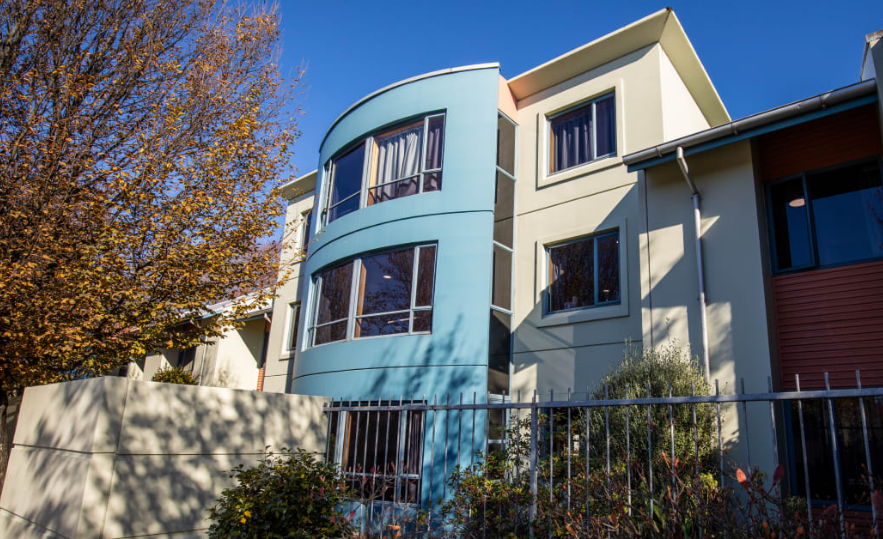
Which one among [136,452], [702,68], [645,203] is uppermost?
[702,68]

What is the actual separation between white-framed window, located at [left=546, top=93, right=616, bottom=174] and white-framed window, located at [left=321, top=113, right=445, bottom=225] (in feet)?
7.62

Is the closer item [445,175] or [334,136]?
[445,175]

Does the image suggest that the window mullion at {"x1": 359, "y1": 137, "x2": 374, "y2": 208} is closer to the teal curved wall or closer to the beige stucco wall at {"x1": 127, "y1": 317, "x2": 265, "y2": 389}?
the teal curved wall

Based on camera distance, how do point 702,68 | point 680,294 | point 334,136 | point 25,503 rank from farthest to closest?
point 334,136, point 702,68, point 680,294, point 25,503

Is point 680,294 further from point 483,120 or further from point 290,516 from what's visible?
point 290,516

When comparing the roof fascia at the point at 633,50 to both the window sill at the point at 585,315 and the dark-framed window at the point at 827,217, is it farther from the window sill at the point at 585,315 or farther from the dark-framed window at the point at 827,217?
the window sill at the point at 585,315

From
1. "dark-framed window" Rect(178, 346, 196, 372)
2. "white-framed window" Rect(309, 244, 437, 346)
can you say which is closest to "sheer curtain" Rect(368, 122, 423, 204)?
"white-framed window" Rect(309, 244, 437, 346)

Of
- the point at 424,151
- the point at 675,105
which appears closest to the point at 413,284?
the point at 424,151

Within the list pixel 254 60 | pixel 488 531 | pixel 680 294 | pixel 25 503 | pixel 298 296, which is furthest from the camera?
pixel 298 296

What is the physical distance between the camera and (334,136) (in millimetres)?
14984

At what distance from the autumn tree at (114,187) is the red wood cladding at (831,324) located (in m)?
7.83

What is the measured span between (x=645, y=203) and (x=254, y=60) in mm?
7322

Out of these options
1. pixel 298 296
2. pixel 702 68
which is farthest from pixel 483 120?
pixel 298 296

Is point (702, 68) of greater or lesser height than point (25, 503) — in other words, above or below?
above
